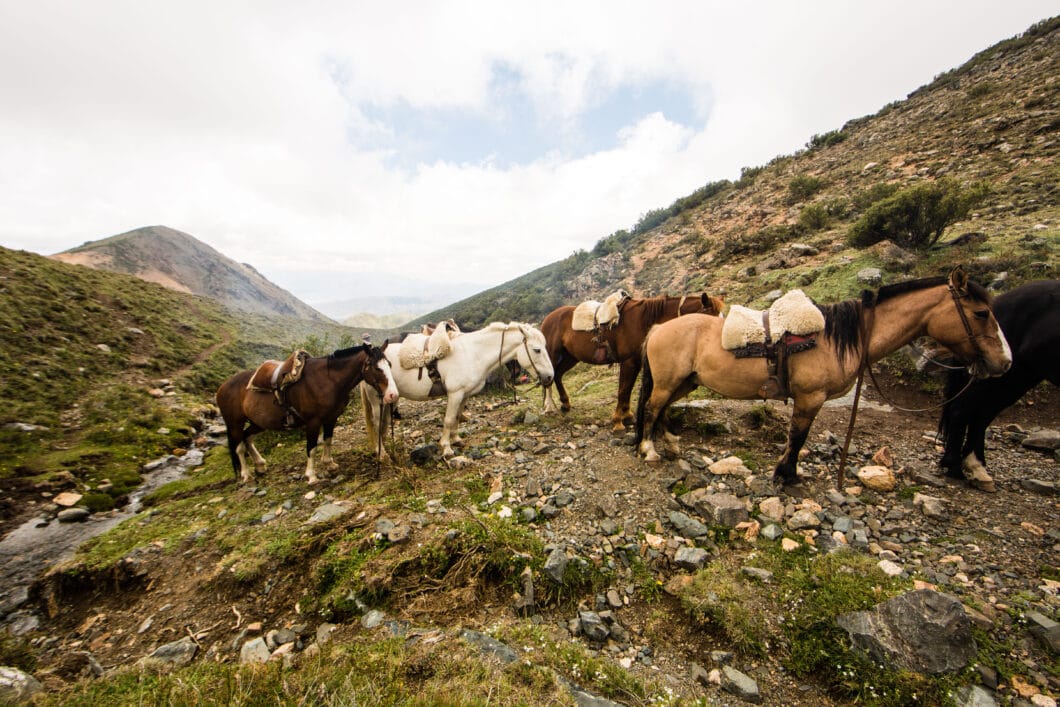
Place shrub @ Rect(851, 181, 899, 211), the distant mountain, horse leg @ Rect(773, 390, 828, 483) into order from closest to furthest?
1. horse leg @ Rect(773, 390, 828, 483)
2. shrub @ Rect(851, 181, 899, 211)
3. the distant mountain

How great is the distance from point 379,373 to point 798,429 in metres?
5.50

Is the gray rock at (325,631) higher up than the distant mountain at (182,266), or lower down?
lower down

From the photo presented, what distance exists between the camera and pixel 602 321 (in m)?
6.01

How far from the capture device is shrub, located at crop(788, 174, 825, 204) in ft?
57.8

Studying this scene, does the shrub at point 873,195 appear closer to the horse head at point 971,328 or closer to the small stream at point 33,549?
the horse head at point 971,328

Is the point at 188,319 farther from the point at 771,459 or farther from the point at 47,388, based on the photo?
the point at 771,459

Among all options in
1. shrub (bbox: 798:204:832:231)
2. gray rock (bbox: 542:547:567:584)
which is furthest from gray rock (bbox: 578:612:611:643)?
shrub (bbox: 798:204:832:231)

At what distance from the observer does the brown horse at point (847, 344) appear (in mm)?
3361

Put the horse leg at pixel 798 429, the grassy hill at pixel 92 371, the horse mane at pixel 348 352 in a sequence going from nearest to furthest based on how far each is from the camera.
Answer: the horse leg at pixel 798 429 < the horse mane at pixel 348 352 < the grassy hill at pixel 92 371

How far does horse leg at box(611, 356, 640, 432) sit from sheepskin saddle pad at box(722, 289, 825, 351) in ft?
6.23

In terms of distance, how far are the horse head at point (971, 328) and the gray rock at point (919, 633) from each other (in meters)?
2.47

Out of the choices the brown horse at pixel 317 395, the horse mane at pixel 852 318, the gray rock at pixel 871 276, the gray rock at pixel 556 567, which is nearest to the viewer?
the gray rock at pixel 556 567

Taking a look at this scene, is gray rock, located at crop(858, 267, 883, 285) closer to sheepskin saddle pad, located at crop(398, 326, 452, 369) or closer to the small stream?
sheepskin saddle pad, located at crop(398, 326, 452, 369)

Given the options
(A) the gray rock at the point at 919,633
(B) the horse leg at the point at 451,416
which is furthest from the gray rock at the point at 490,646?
(B) the horse leg at the point at 451,416
